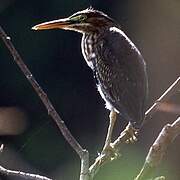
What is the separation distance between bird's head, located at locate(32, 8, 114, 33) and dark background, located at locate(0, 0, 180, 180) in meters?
1.49

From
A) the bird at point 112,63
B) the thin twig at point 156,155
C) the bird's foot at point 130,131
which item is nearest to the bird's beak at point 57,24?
the bird at point 112,63

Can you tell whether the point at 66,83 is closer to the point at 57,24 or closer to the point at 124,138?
the point at 57,24

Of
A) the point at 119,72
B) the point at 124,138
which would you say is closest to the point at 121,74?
the point at 119,72

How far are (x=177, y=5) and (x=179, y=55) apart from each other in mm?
266

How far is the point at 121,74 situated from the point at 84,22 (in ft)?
0.61

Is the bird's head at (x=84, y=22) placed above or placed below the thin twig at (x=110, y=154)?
above

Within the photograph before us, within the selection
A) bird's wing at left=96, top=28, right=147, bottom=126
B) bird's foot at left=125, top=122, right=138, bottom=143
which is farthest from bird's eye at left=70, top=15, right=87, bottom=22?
bird's foot at left=125, top=122, right=138, bottom=143

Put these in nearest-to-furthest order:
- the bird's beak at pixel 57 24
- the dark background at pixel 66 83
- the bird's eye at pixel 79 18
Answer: the bird's beak at pixel 57 24 < the bird's eye at pixel 79 18 < the dark background at pixel 66 83

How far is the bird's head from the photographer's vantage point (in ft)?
5.74

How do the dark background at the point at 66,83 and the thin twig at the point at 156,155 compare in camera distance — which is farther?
the dark background at the point at 66,83

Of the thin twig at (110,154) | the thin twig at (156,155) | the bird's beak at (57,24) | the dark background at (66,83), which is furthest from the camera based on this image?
the dark background at (66,83)

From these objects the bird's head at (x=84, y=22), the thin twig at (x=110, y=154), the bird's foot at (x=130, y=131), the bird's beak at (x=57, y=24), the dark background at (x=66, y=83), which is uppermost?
the bird's beak at (x=57, y=24)

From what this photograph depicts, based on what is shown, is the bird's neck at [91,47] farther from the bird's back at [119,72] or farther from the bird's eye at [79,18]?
the bird's eye at [79,18]

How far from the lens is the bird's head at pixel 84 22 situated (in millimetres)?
1748
